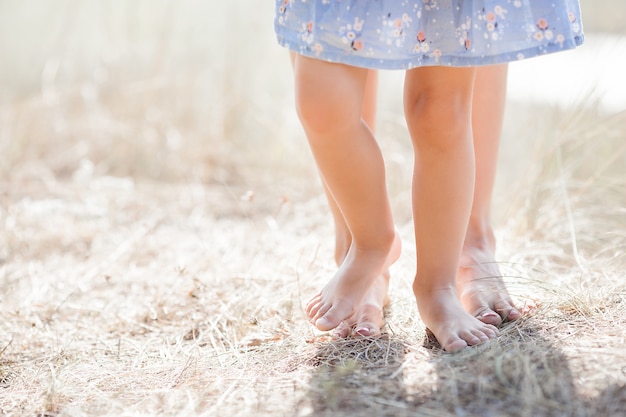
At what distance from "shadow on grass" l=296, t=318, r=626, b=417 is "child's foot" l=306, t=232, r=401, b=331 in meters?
0.10

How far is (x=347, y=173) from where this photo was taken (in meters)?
1.41

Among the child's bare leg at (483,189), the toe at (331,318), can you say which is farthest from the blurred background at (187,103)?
the toe at (331,318)

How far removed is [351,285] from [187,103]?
213 centimetres

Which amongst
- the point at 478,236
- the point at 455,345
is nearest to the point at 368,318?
the point at 455,345

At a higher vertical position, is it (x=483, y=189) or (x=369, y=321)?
(x=483, y=189)

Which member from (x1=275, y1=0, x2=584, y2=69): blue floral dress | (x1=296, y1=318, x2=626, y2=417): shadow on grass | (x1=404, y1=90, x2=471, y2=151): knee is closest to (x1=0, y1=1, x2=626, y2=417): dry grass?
(x1=296, y1=318, x2=626, y2=417): shadow on grass

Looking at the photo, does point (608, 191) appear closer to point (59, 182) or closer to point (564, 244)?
point (564, 244)

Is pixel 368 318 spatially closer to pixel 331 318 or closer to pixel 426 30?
pixel 331 318

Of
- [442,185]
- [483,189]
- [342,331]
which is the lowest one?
[342,331]

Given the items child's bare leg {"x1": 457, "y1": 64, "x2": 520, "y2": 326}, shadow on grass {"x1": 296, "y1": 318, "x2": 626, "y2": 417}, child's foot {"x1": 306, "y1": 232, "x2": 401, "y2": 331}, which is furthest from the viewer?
child's bare leg {"x1": 457, "y1": 64, "x2": 520, "y2": 326}

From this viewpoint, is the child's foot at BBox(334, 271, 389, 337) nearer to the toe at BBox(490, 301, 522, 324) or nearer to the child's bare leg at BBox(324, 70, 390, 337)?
the child's bare leg at BBox(324, 70, 390, 337)

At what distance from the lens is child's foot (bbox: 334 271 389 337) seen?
152 centimetres

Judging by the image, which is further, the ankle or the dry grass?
the ankle

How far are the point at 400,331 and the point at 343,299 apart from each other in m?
0.15
